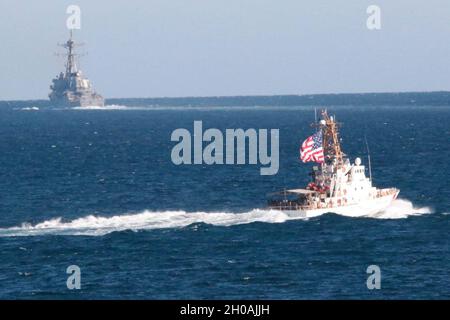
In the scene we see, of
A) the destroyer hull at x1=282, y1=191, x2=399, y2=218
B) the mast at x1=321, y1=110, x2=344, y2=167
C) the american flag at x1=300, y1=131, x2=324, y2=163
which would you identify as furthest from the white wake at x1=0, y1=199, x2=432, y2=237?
the mast at x1=321, y1=110, x2=344, y2=167

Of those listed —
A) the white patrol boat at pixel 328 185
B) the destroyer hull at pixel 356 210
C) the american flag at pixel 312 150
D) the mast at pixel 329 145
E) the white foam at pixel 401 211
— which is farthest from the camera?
the white foam at pixel 401 211

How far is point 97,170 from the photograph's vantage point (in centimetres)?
13638

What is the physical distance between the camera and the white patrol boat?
3147 inches

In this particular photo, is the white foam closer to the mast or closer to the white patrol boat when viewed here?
the white patrol boat

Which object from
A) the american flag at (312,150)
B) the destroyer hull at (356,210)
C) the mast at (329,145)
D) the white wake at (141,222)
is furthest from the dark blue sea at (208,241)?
the american flag at (312,150)

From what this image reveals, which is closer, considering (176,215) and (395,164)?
(176,215)

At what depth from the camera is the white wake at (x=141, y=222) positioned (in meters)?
76.4

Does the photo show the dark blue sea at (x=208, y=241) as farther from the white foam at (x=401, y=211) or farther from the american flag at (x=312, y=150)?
the american flag at (x=312, y=150)

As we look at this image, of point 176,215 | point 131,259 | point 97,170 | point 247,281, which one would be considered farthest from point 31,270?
point 97,170

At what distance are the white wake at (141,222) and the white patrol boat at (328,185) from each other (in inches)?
53.5

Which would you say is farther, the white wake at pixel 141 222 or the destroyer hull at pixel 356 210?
the destroyer hull at pixel 356 210

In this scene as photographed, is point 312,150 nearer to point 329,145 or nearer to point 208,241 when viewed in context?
point 329,145

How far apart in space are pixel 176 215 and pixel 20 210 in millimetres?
17458
